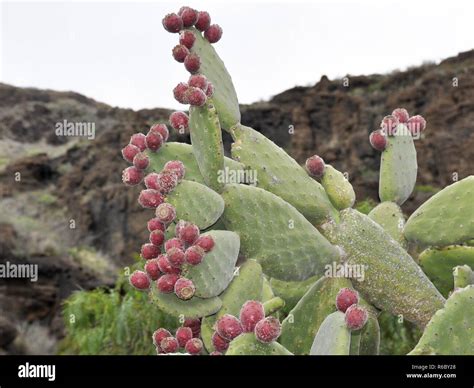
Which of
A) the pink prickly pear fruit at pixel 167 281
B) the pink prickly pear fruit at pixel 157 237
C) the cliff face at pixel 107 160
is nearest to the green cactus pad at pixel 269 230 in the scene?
the pink prickly pear fruit at pixel 157 237

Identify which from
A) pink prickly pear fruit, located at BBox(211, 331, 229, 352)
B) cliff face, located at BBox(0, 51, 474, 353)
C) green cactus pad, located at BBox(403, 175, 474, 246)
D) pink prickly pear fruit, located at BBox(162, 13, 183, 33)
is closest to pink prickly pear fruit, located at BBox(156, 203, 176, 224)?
pink prickly pear fruit, located at BBox(211, 331, 229, 352)

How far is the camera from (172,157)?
2422 mm

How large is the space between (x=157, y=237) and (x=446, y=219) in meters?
1.09

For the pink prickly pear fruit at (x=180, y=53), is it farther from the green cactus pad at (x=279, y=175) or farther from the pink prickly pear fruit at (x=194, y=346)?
the pink prickly pear fruit at (x=194, y=346)

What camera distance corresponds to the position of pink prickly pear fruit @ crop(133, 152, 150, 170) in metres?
2.34

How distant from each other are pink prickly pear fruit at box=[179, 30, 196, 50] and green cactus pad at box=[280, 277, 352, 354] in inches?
36.5

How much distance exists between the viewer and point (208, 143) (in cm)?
225

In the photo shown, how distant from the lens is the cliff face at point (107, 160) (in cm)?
1289

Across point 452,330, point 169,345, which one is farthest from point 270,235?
point 452,330

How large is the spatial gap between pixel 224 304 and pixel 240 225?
0.28 metres

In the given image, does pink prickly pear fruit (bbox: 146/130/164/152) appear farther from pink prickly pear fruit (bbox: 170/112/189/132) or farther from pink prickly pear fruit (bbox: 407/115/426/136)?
pink prickly pear fruit (bbox: 407/115/426/136)

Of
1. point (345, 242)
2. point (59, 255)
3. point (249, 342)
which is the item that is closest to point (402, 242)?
point (345, 242)

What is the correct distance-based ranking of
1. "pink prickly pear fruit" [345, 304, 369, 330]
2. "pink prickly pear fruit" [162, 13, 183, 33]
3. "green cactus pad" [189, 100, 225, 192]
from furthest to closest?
"pink prickly pear fruit" [162, 13, 183, 33]
"green cactus pad" [189, 100, 225, 192]
"pink prickly pear fruit" [345, 304, 369, 330]

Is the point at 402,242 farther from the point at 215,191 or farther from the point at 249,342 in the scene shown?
the point at 249,342
